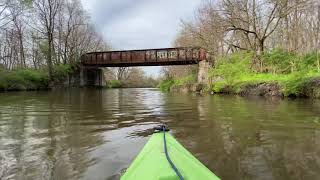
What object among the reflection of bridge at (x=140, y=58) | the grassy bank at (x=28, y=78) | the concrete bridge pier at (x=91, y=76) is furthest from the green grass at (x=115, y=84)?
the grassy bank at (x=28, y=78)

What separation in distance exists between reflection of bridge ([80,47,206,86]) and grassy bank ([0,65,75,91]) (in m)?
3.92

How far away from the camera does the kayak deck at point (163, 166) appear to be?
269cm

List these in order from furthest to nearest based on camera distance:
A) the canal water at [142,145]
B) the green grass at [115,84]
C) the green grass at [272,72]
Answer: the green grass at [115,84] < the green grass at [272,72] < the canal water at [142,145]

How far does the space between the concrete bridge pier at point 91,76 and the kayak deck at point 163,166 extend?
2068 inches

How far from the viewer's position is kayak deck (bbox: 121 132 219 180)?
2691mm

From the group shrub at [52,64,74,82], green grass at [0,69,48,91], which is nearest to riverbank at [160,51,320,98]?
green grass at [0,69,48,91]

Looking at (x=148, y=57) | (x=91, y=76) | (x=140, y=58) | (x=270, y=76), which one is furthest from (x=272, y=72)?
(x=91, y=76)

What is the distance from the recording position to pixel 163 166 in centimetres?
279

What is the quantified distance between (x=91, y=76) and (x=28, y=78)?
59.4ft

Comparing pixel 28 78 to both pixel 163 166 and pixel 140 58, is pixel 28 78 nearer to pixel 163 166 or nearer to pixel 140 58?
pixel 140 58

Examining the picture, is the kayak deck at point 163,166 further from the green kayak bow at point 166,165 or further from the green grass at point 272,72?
the green grass at point 272,72

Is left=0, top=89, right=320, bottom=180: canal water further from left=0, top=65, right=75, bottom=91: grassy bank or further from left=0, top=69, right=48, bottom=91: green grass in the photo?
left=0, top=65, right=75, bottom=91: grassy bank

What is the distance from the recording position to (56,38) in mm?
50969

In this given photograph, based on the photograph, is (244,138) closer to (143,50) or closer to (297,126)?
(297,126)
